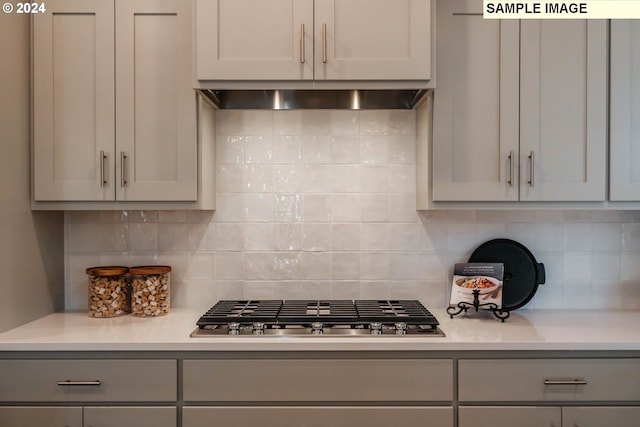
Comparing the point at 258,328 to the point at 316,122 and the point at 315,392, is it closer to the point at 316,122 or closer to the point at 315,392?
the point at 315,392

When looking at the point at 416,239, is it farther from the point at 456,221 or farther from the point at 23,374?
the point at 23,374

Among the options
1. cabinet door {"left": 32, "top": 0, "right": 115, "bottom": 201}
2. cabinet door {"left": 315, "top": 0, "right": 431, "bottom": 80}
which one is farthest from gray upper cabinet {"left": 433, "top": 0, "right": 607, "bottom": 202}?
cabinet door {"left": 32, "top": 0, "right": 115, "bottom": 201}

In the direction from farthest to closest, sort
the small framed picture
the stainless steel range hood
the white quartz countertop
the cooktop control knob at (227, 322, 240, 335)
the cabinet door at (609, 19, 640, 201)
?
the stainless steel range hood
the small framed picture
the cabinet door at (609, 19, 640, 201)
the cooktop control knob at (227, 322, 240, 335)
the white quartz countertop

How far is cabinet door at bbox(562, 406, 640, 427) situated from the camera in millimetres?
1716

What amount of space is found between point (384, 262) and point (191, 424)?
112 centimetres

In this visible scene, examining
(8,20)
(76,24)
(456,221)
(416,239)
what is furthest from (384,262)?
(8,20)

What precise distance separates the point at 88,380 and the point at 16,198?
79 centimetres

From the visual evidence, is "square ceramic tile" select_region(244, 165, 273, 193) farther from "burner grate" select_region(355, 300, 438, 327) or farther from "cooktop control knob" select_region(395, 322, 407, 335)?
"cooktop control knob" select_region(395, 322, 407, 335)

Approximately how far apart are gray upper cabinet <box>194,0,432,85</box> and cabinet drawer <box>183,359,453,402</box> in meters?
1.10

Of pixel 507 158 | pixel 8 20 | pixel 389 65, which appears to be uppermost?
pixel 8 20

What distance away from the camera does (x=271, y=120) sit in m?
2.31

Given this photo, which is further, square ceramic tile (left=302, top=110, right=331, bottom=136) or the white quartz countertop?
square ceramic tile (left=302, top=110, right=331, bottom=136)

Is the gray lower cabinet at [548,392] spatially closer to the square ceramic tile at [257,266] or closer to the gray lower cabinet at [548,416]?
the gray lower cabinet at [548,416]

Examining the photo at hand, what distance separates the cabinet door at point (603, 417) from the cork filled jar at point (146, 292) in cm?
170
